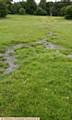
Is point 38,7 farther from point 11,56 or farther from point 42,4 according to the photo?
point 11,56

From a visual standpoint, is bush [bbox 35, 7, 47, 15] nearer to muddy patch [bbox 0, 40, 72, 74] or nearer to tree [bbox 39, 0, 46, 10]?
tree [bbox 39, 0, 46, 10]

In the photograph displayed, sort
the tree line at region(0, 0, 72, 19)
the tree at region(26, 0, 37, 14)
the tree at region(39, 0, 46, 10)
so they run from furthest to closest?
the tree at region(39, 0, 46, 10) < the tree at region(26, 0, 37, 14) < the tree line at region(0, 0, 72, 19)

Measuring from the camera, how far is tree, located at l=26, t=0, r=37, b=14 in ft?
152

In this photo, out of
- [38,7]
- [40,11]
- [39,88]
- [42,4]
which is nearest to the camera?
[39,88]

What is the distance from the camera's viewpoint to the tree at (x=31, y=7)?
46219 millimetres

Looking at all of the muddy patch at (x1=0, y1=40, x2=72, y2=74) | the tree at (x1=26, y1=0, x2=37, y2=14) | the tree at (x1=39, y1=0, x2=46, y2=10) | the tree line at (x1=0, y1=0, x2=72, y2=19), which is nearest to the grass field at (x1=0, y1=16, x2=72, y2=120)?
the muddy patch at (x1=0, y1=40, x2=72, y2=74)

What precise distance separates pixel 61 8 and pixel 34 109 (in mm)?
40770

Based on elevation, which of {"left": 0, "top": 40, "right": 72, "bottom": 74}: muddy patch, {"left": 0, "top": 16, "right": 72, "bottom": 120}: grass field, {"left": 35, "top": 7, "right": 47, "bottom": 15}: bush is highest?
{"left": 0, "top": 16, "right": 72, "bottom": 120}: grass field

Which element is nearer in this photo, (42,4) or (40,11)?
(40,11)

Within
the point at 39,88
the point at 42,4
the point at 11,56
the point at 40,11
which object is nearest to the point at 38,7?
the point at 40,11

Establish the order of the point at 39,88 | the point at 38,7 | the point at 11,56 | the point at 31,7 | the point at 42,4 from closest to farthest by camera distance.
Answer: the point at 39,88 → the point at 11,56 → the point at 38,7 → the point at 31,7 → the point at 42,4

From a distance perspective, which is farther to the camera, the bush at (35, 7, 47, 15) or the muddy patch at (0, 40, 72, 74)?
the bush at (35, 7, 47, 15)

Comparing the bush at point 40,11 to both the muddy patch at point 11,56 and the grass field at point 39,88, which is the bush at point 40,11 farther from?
the grass field at point 39,88

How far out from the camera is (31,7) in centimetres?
4609
